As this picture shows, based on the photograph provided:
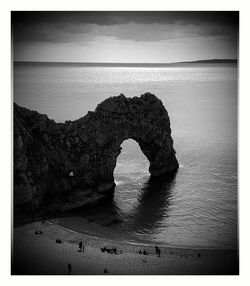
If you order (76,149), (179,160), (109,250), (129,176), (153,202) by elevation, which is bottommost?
(109,250)

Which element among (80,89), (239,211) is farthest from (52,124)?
(239,211)

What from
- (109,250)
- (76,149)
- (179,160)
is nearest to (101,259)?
(109,250)

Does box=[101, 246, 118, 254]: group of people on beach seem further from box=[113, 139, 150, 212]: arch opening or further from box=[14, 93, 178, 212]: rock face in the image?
box=[113, 139, 150, 212]: arch opening

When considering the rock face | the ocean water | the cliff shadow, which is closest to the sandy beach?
the ocean water

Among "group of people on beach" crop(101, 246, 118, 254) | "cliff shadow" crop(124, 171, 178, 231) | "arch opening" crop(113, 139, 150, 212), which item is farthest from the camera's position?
"arch opening" crop(113, 139, 150, 212)

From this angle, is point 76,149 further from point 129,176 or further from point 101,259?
point 101,259
